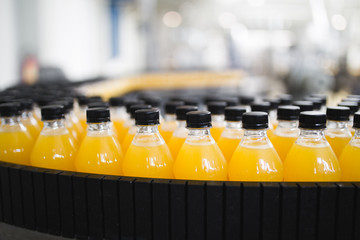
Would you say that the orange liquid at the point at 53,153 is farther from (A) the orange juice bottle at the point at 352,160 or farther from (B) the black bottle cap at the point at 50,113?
(A) the orange juice bottle at the point at 352,160

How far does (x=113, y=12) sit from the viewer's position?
449 inches

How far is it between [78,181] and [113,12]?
11.3m

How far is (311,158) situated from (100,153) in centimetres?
60

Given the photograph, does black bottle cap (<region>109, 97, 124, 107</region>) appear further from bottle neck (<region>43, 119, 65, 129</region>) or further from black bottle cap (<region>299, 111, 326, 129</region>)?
black bottle cap (<region>299, 111, 326, 129</region>)

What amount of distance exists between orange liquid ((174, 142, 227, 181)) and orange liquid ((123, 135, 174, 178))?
4cm

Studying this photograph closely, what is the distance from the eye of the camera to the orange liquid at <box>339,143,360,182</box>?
3.16ft

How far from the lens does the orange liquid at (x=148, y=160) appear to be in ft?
3.27

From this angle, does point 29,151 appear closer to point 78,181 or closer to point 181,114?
point 78,181

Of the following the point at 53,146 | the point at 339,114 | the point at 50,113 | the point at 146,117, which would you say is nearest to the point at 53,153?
the point at 53,146

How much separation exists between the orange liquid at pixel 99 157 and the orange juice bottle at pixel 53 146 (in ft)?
0.18

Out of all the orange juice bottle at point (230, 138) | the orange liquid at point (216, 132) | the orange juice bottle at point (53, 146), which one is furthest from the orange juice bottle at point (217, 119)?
the orange juice bottle at point (53, 146)

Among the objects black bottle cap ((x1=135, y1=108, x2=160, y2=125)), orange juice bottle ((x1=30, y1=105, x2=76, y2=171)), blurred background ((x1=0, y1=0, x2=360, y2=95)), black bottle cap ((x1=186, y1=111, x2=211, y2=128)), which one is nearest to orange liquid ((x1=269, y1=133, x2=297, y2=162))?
black bottle cap ((x1=186, y1=111, x2=211, y2=128))

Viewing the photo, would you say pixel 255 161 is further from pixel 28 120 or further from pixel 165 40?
pixel 165 40

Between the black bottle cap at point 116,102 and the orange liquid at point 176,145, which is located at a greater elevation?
the black bottle cap at point 116,102
